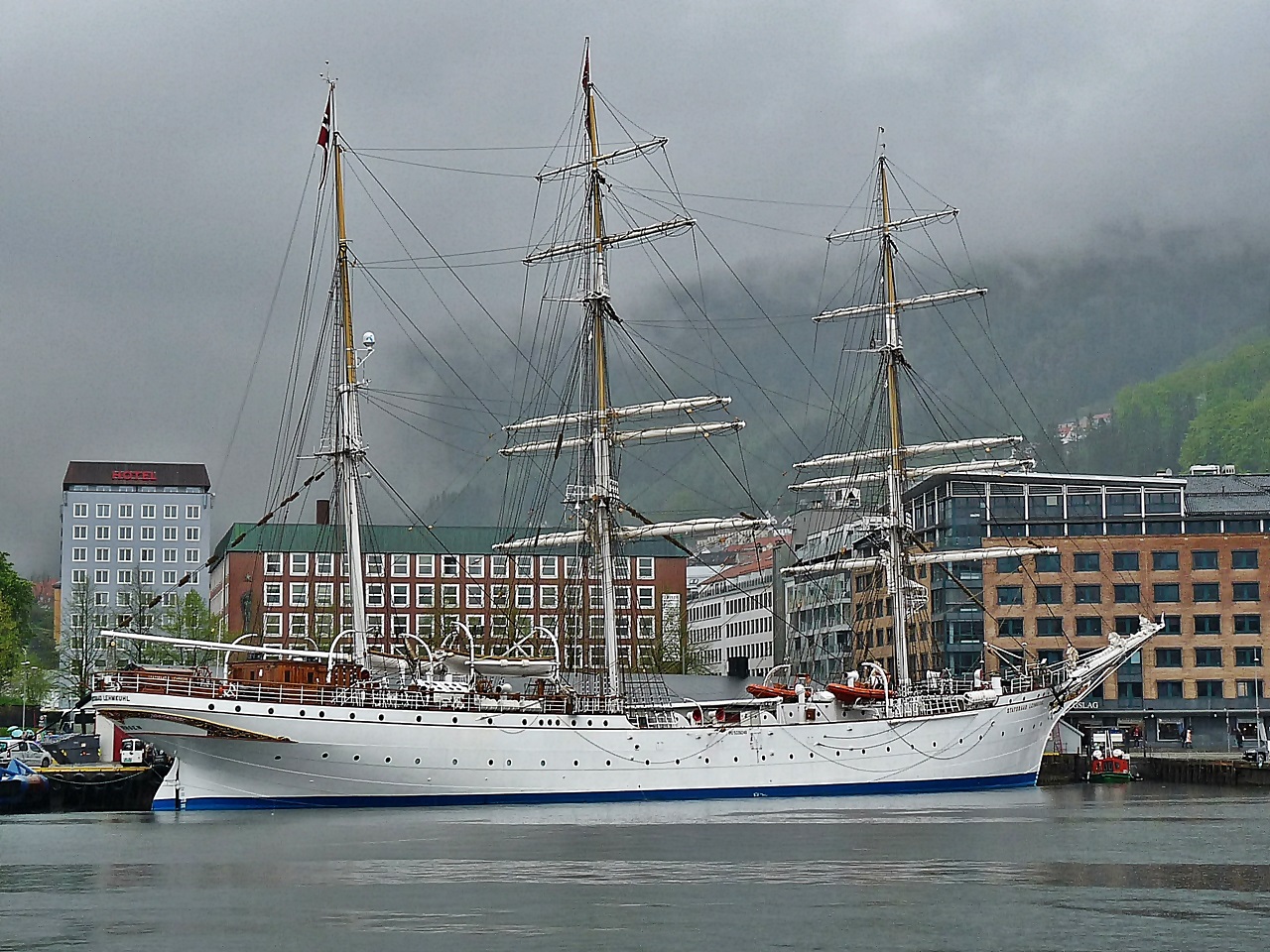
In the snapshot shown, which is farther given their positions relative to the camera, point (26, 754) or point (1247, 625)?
point (1247, 625)

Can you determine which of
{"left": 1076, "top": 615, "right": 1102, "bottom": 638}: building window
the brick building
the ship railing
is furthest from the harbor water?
the brick building

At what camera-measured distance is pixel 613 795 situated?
73375 millimetres

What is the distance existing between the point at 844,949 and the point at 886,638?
100 m

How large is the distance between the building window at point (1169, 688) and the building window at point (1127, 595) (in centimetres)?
586

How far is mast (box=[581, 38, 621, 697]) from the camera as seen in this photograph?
82812 millimetres

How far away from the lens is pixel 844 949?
2858 cm

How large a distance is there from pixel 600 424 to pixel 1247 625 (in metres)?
58.4

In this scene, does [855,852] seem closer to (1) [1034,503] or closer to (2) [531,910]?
(2) [531,910]

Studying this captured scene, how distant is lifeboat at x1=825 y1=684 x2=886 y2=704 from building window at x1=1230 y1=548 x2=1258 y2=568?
50.1m

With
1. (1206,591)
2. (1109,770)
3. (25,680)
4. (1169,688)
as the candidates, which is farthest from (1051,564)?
(25,680)

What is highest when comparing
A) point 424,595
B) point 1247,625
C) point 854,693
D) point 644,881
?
point 424,595

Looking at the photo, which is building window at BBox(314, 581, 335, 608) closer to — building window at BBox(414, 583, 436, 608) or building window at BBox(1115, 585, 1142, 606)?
building window at BBox(414, 583, 436, 608)

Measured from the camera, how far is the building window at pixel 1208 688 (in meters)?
119

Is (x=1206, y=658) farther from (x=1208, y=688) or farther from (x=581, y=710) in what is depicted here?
(x=581, y=710)
